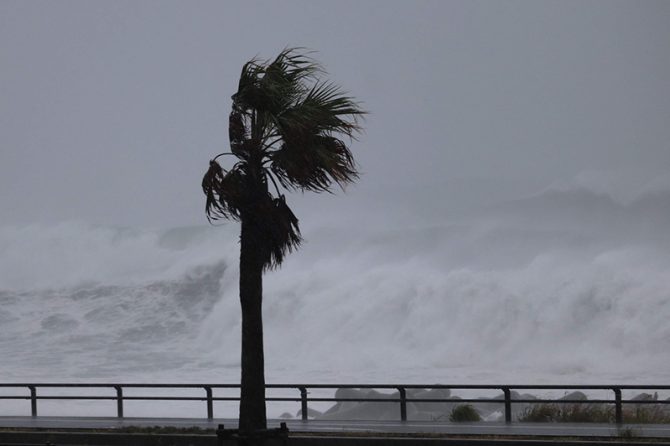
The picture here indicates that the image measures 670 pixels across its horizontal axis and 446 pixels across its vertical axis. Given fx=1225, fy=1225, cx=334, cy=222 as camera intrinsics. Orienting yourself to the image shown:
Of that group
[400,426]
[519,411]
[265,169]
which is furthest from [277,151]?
[519,411]

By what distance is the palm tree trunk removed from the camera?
49.3 ft

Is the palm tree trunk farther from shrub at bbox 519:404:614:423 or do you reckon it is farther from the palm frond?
shrub at bbox 519:404:614:423

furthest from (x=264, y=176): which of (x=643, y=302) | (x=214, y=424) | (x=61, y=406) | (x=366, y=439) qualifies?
(x=643, y=302)

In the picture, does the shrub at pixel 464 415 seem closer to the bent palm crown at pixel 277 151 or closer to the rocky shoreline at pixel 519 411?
the rocky shoreline at pixel 519 411

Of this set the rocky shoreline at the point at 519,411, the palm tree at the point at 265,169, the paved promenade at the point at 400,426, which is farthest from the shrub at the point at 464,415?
the palm tree at the point at 265,169

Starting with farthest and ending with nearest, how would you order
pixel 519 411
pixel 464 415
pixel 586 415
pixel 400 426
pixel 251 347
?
pixel 519 411 → pixel 464 415 → pixel 586 415 → pixel 400 426 → pixel 251 347

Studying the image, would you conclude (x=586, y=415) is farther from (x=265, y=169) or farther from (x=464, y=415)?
(x=265, y=169)

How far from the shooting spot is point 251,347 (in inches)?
593

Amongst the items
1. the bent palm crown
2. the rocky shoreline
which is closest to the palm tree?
the bent palm crown

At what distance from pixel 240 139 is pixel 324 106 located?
1162 mm

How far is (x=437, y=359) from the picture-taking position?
54.2m

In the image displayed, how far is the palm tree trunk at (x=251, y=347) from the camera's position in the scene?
49.3 feet

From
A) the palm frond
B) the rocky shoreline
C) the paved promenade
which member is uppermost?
the palm frond

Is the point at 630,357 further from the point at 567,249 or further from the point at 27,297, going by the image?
the point at 27,297
